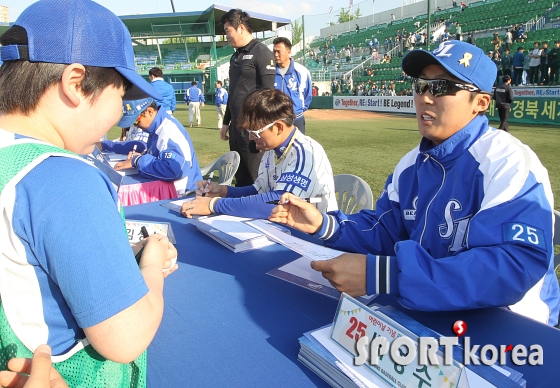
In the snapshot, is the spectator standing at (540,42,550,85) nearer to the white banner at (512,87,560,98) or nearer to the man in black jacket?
the white banner at (512,87,560,98)

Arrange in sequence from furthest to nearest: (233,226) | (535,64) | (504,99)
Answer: (535,64) < (504,99) < (233,226)

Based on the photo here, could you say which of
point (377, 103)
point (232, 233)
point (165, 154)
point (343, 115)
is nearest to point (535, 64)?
point (377, 103)

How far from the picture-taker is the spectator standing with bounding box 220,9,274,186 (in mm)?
4680

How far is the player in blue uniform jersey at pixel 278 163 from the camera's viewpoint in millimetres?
2393

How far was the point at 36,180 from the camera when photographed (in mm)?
718

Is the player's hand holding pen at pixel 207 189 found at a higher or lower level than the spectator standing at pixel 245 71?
lower

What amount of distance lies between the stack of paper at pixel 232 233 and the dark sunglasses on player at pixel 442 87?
921 mm

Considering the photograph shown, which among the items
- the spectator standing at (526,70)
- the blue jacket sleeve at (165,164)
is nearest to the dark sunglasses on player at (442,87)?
the blue jacket sleeve at (165,164)

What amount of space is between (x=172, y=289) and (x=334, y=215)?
802mm

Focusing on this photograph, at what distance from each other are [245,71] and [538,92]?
13.2 meters

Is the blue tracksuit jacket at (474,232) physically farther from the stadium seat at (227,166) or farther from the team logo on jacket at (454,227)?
the stadium seat at (227,166)

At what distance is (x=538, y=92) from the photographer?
14.3 meters

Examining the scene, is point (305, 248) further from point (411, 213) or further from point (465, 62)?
point (465, 62)

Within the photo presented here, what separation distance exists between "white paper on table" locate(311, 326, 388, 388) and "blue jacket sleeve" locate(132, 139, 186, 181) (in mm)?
2605
